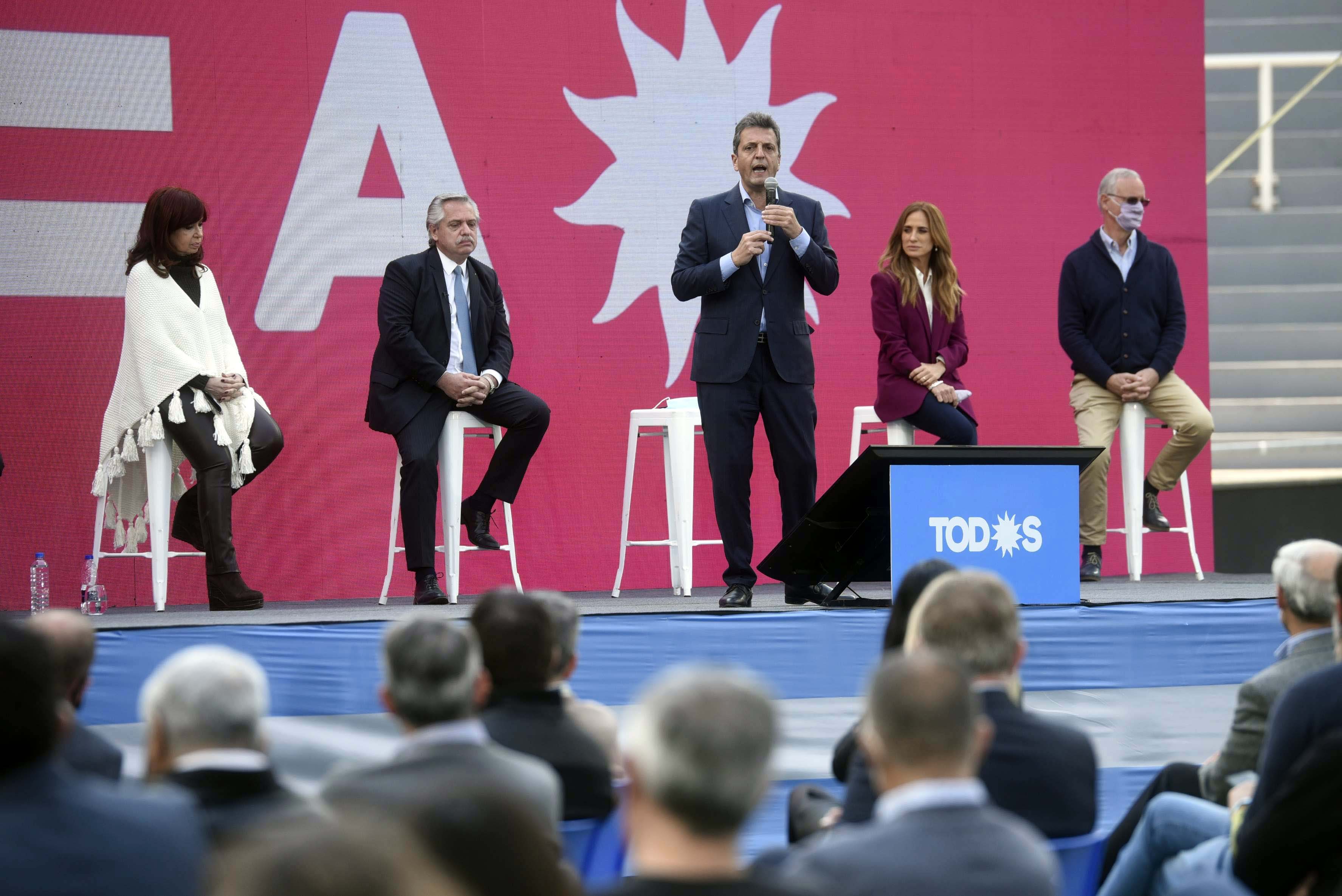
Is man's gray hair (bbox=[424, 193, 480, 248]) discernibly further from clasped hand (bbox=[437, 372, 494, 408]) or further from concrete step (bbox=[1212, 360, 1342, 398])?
concrete step (bbox=[1212, 360, 1342, 398])

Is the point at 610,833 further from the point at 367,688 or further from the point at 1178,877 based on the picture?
the point at 367,688

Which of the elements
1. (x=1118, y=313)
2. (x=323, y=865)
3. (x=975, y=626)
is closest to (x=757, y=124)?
(x=1118, y=313)

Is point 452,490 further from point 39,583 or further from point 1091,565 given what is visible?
point 1091,565

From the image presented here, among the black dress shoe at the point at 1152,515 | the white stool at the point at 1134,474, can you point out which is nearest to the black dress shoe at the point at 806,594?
the white stool at the point at 1134,474

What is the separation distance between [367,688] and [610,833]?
212cm

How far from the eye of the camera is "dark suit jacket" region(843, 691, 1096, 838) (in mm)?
1984

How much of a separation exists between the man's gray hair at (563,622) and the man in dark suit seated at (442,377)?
2704 millimetres

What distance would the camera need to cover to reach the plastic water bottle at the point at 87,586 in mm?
5371

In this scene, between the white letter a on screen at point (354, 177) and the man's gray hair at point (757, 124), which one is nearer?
the man's gray hair at point (757, 124)

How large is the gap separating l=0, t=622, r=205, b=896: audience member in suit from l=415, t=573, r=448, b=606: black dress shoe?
3.62 metres

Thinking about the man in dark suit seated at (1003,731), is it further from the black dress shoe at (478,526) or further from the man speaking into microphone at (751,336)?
the black dress shoe at (478,526)

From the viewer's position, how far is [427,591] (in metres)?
5.14

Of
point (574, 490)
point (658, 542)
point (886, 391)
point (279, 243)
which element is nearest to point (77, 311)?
point (279, 243)

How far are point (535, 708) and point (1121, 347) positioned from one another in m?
4.24
